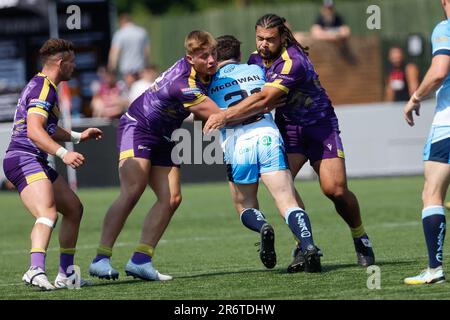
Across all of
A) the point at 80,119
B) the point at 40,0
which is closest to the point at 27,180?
the point at 80,119

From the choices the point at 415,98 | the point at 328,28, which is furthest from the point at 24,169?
the point at 328,28

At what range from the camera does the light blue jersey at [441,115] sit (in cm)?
826

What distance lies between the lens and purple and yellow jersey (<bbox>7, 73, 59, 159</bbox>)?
9188 mm

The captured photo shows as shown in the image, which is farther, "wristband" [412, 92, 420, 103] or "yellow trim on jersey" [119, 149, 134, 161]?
"yellow trim on jersey" [119, 149, 134, 161]

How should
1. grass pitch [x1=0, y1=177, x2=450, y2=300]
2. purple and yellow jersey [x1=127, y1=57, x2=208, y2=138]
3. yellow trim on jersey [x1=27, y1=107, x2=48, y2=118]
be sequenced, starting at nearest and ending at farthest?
grass pitch [x1=0, y1=177, x2=450, y2=300] → yellow trim on jersey [x1=27, y1=107, x2=48, y2=118] → purple and yellow jersey [x1=127, y1=57, x2=208, y2=138]

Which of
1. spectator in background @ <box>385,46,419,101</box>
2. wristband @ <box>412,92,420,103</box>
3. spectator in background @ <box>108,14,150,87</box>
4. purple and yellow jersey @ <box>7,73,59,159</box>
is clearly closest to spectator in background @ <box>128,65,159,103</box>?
spectator in background @ <box>108,14,150,87</box>

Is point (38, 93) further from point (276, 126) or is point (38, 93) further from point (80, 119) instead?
point (80, 119)

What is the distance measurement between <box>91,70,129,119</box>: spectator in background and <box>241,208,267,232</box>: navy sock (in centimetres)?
1375

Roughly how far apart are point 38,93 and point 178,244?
4.45 meters

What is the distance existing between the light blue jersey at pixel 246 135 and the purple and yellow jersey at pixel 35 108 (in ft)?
4.40

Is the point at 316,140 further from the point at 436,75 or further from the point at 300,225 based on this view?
the point at 436,75

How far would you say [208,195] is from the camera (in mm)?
19891

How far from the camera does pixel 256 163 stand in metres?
9.52

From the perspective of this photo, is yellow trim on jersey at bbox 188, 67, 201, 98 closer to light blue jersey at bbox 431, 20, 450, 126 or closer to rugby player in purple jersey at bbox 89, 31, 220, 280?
rugby player in purple jersey at bbox 89, 31, 220, 280
